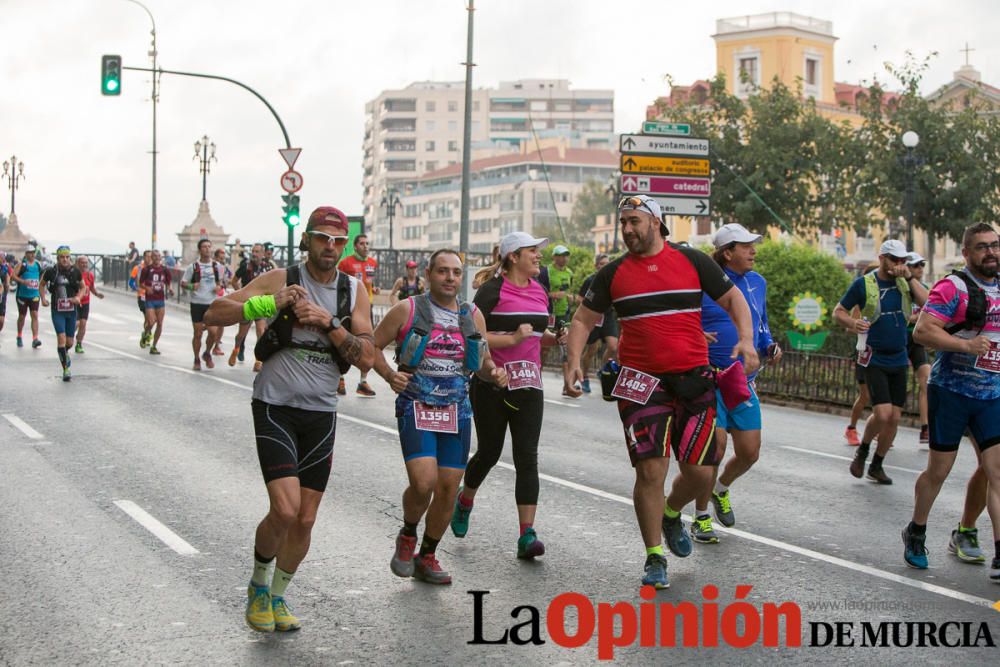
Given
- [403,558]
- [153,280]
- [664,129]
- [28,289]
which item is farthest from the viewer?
[28,289]

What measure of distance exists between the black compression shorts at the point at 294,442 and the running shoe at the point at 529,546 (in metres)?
1.79

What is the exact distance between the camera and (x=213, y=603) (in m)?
6.73

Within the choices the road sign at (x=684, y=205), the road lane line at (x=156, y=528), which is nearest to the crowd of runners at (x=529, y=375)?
the road lane line at (x=156, y=528)

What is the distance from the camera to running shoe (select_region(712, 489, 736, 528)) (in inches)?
347

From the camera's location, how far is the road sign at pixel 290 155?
3272 centimetres

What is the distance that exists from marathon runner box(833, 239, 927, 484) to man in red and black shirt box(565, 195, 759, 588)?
13.1ft

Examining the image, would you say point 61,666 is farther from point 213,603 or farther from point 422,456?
point 422,456

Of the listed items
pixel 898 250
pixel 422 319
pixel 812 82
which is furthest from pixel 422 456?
pixel 812 82

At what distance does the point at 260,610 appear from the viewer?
244 inches

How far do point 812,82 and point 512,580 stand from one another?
75.1m

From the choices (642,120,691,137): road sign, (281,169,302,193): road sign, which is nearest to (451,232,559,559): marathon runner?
(642,120,691,137): road sign

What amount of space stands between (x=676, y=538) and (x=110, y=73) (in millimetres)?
28604

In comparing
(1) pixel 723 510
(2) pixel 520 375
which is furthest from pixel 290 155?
(2) pixel 520 375

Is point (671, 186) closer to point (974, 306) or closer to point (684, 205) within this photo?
point (684, 205)
